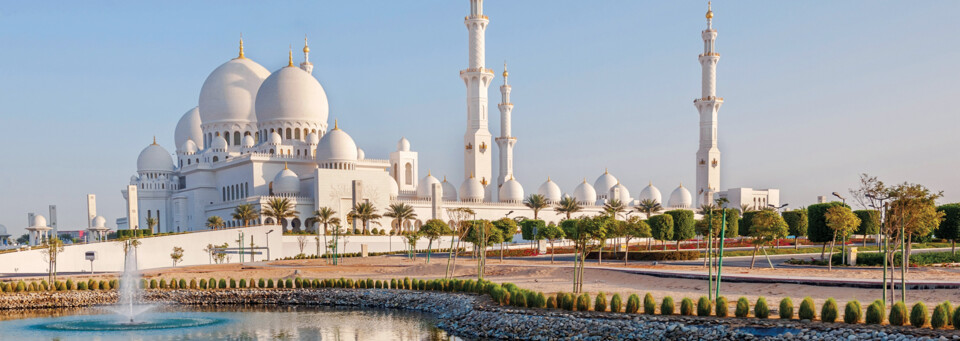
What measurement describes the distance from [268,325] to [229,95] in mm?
59262

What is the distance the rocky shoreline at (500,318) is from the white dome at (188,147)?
50.4 m

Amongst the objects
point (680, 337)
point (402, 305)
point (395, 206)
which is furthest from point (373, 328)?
point (395, 206)

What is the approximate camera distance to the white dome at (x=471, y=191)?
8488cm

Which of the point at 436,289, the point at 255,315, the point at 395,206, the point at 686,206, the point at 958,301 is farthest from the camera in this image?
the point at 686,206

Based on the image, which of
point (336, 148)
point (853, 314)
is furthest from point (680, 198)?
point (853, 314)

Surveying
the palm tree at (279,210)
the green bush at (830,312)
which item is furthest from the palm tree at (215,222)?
the green bush at (830,312)

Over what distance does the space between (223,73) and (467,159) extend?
79.9ft

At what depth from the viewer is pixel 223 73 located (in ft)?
273

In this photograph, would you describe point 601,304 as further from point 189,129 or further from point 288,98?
point 189,129

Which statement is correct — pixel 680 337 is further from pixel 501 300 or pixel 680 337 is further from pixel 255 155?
pixel 255 155

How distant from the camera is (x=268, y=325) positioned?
26.7 meters

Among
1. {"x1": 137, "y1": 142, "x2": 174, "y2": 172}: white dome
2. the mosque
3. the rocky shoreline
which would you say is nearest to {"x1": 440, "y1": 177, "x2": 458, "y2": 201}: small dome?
the mosque

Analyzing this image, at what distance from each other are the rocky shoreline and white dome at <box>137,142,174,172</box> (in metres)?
50.7

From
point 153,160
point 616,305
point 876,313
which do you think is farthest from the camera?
point 153,160
